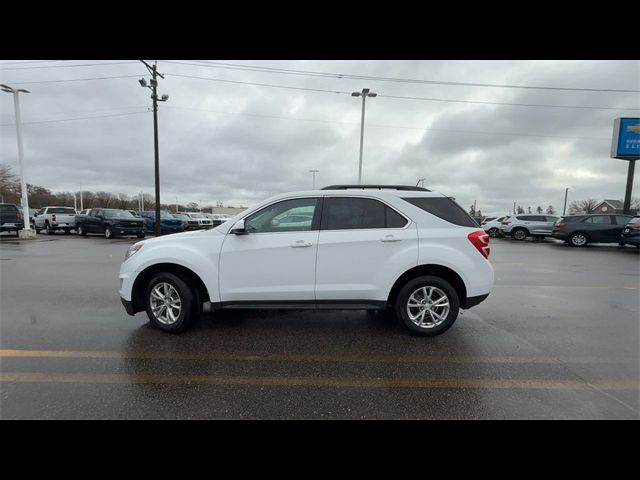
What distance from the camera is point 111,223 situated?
59.0ft

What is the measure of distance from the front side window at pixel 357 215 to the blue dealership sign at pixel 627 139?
85.2 ft

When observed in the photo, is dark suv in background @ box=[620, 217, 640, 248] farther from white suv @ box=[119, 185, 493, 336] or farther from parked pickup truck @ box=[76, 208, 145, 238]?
parked pickup truck @ box=[76, 208, 145, 238]

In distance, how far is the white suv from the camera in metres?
3.87

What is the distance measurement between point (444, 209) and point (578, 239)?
16589mm

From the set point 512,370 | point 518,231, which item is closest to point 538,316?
point 512,370

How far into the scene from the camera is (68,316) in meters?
4.62

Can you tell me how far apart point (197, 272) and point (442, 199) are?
11.1 ft

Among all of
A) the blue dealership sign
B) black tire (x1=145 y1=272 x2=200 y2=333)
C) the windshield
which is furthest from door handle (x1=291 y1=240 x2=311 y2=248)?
the blue dealership sign

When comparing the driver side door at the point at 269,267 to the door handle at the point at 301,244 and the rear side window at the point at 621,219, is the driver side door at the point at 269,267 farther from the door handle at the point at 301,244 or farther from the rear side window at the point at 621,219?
the rear side window at the point at 621,219

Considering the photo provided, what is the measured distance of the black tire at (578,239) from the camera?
51.1 feet

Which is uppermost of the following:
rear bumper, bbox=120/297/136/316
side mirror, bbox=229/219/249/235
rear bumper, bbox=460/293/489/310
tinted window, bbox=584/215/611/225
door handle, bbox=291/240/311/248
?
tinted window, bbox=584/215/611/225

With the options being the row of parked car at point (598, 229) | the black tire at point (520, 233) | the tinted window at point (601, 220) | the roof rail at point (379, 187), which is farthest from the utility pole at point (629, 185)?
the roof rail at point (379, 187)

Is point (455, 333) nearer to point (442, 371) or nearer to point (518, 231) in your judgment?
point (442, 371)

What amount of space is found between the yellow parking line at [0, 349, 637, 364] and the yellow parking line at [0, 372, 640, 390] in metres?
0.38
